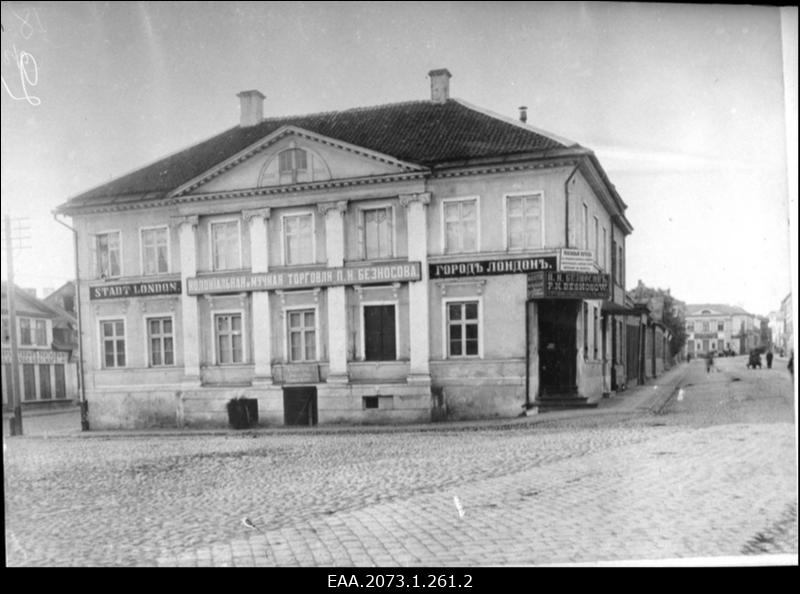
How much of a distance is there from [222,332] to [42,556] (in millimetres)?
2148

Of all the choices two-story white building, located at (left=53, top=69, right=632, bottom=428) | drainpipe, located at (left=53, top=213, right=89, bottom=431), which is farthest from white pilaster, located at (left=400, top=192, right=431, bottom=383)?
drainpipe, located at (left=53, top=213, right=89, bottom=431)

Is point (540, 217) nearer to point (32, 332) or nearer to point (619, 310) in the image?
point (619, 310)

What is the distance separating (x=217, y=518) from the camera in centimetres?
470

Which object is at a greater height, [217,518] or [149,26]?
[149,26]

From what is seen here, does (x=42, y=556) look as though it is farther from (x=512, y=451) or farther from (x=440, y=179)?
(x=440, y=179)

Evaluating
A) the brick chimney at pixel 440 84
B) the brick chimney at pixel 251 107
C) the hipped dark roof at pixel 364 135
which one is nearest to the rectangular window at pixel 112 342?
the hipped dark roof at pixel 364 135

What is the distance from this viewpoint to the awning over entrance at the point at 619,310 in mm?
5487

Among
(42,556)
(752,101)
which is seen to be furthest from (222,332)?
(752,101)

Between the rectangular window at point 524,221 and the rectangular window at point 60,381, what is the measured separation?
4109mm

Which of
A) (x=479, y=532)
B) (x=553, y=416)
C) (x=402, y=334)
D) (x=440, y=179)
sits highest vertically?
(x=440, y=179)

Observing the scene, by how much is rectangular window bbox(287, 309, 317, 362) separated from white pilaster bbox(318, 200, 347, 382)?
16 centimetres

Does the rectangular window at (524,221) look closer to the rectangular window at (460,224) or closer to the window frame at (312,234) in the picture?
the rectangular window at (460,224)

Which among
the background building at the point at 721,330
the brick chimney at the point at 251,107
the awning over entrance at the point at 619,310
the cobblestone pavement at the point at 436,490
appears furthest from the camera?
the awning over entrance at the point at 619,310

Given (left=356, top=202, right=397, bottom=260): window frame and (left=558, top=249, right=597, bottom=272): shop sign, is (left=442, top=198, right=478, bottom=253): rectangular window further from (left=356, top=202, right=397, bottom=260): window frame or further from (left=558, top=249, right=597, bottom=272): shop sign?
(left=558, top=249, right=597, bottom=272): shop sign
